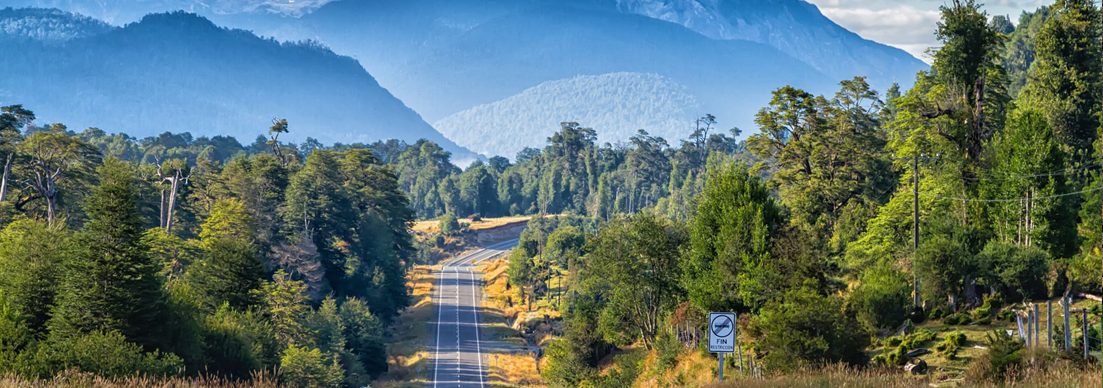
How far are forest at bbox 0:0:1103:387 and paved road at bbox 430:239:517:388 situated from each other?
7.08m

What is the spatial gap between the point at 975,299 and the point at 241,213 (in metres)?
55.1

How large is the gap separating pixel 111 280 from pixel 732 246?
31.1 metres

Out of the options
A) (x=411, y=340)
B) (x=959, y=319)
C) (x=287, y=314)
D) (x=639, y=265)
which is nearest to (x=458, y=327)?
(x=411, y=340)

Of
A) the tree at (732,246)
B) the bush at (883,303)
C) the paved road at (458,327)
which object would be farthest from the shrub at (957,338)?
the paved road at (458,327)

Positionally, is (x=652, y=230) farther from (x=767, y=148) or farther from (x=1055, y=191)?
(x=1055, y=191)

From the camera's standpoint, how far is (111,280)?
42406mm

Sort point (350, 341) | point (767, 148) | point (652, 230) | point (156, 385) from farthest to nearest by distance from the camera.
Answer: point (350, 341) < point (767, 148) < point (652, 230) < point (156, 385)

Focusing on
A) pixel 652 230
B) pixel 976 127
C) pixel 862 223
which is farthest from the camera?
pixel 862 223

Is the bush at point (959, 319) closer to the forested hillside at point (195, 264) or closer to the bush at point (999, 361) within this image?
the bush at point (999, 361)

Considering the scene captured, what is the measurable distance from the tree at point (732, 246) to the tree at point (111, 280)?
93.5ft

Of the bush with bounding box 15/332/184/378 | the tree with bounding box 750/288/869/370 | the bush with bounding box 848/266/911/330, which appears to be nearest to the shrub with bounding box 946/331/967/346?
the tree with bounding box 750/288/869/370

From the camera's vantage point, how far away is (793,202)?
220 feet

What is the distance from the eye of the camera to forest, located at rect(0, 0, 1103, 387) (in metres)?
41.2

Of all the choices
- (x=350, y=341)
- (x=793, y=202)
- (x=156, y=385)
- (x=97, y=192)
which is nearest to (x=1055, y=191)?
(x=793, y=202)
